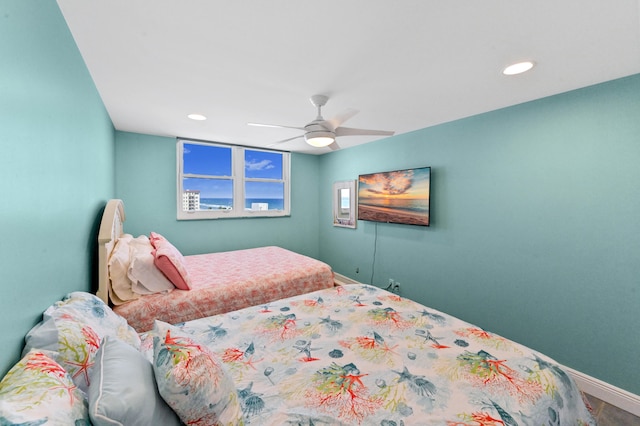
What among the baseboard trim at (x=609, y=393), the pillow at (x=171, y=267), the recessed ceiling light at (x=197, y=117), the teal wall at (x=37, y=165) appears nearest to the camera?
the teal wall at (x=37, y=165)

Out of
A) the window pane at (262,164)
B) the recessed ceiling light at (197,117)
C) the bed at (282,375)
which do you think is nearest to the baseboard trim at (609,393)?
the bed at (282,375)

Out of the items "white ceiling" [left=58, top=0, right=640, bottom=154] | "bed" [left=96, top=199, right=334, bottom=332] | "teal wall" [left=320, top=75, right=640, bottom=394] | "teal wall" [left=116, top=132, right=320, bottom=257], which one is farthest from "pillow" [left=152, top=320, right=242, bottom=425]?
"teal wall" [left=116, top=132, right=320, bottom=257]

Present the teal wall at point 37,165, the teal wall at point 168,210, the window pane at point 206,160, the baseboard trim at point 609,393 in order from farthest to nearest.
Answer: the window pane at point 206,160 < the teal wall at point 168,210 < the baseboard trim at point 609,393 < the teal wall at point 37,165

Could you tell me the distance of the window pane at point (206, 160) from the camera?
13.1ft

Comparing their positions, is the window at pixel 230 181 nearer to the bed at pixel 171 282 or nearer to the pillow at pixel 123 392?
the bed at pixel 171 282

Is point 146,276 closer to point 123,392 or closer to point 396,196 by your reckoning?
point 123,392

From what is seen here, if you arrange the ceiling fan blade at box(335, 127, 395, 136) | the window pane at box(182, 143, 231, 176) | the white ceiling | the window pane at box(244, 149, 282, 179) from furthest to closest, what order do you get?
the window pane at box(244, 149, 282, 179), the window pane at box(182, 143, 231, 176), the ceiling fan blade at box(335, 127, 395, 136), the white ceiling

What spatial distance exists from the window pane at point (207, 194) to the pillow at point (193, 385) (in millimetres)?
3364

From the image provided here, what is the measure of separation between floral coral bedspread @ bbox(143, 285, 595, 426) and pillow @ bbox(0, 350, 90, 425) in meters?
0.57

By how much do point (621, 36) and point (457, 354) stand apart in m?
1.98

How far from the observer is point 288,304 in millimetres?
2082

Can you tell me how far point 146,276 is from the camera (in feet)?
6.97

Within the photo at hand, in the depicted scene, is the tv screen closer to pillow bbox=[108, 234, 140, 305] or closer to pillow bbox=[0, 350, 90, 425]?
pillow bbox=[108, 234, 140, 305]

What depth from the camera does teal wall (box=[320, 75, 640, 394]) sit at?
1.95 metres
